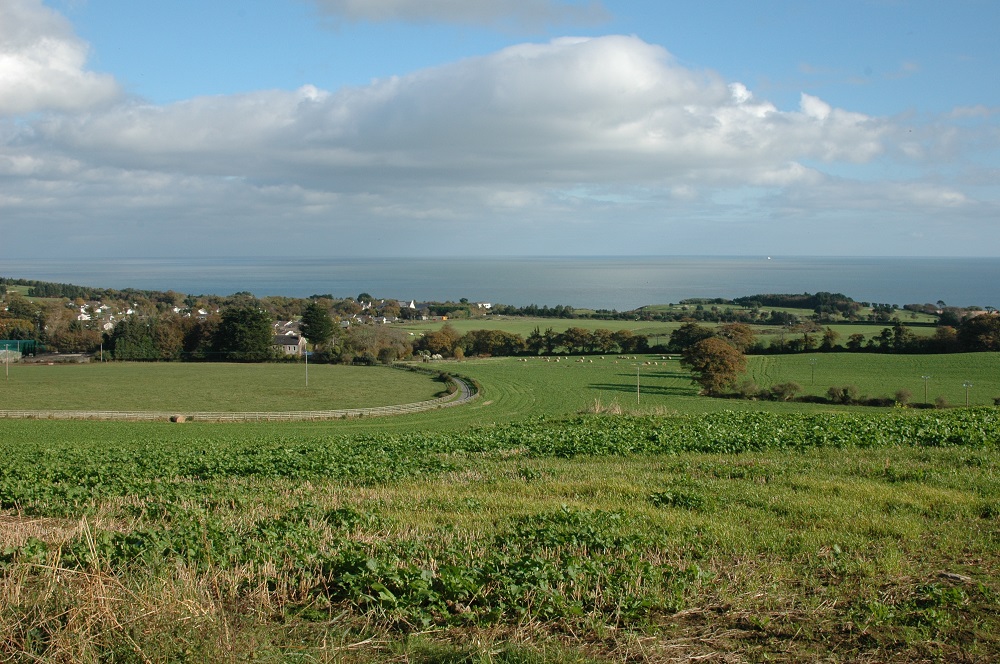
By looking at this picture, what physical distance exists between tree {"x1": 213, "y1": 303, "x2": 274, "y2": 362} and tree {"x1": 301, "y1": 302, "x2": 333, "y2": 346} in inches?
176

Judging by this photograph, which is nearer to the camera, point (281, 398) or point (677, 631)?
point (677, 631)

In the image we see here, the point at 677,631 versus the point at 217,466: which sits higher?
the point at 677,631

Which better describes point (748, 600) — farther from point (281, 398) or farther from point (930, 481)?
point (281, 398)

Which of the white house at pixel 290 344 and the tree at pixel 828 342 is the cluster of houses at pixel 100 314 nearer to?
the white house at pixel 290 344

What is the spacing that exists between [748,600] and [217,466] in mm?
10746

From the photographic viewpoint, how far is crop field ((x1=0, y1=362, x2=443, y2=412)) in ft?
165

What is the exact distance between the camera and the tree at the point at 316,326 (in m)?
81.9

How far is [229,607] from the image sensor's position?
191 inches

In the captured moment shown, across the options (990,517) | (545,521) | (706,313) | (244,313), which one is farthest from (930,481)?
(706,313)

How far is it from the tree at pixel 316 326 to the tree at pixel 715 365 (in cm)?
4490

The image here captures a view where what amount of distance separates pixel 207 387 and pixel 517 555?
59.2m

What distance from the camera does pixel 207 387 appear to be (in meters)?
59.3

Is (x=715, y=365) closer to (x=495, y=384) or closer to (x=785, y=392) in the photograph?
(x=785, y=392)

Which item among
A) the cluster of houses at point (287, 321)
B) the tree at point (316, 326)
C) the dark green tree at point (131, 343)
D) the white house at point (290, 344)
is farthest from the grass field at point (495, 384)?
the tree at point (316, 326)
